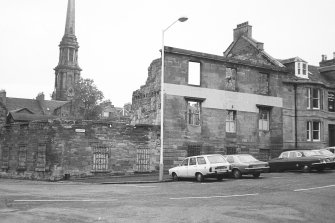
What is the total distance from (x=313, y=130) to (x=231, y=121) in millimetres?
9024

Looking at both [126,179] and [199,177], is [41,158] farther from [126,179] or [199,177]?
[199,177]

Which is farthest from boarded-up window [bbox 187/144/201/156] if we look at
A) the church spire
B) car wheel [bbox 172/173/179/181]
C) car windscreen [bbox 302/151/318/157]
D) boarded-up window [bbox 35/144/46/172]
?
the church spire

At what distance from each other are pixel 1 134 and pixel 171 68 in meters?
15.7

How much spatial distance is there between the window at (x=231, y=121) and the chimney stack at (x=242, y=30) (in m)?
11.4

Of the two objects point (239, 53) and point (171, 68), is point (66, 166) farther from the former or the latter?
point (239, 53)

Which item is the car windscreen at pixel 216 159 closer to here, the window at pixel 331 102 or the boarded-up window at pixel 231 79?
the boarded-up window at pixel 231 79

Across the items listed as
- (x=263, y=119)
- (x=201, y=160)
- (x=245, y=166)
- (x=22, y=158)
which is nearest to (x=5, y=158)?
(x=22, y=158)

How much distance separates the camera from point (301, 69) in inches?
1437

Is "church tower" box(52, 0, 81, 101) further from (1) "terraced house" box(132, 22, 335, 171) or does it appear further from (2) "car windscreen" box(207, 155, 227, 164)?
(2) "car windscreen" box(207, 155, 227, 164)

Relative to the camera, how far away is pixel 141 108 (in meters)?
32.2

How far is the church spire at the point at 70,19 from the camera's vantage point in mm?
108438

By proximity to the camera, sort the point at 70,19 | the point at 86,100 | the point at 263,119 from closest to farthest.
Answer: the point at 263,119
the point at 86,100
the point at 70,19

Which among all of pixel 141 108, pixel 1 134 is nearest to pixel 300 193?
pixel 141 108

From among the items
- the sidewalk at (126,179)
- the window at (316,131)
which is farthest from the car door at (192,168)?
the window at (316,131)
